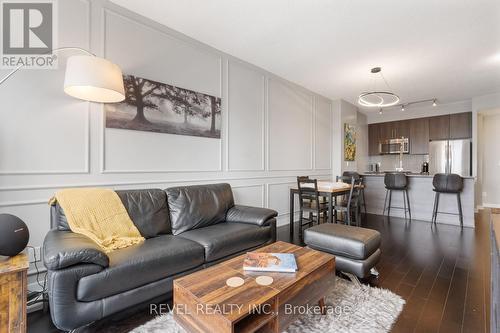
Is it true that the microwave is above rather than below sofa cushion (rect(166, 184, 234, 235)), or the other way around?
above

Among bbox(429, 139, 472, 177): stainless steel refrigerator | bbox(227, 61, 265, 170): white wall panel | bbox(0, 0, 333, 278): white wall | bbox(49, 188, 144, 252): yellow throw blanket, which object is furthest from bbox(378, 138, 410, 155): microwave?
bbox(49, 188, 144, 252): yellow throw blanket

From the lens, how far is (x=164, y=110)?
2.80 metres

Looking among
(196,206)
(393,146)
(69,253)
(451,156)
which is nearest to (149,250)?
(69,253)

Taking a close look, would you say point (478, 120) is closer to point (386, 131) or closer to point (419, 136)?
point (419, 136)

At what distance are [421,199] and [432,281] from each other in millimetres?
3202

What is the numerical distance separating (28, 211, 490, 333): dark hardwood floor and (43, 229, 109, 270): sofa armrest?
0.51 m

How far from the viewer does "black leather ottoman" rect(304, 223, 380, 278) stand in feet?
6.84

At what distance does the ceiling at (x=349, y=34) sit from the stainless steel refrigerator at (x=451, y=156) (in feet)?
6.65

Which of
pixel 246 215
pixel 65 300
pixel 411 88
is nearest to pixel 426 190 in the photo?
pixel 411 88

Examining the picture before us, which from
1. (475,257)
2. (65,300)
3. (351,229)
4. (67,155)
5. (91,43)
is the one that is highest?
(91,43)

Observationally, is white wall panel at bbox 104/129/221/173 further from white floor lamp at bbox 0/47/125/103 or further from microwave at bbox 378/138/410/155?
microwave at bbox 378/138/410/155

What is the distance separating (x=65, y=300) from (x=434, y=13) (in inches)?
160

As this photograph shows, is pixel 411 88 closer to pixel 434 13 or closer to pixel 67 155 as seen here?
pixel 434 13

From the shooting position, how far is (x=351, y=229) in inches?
93.9
